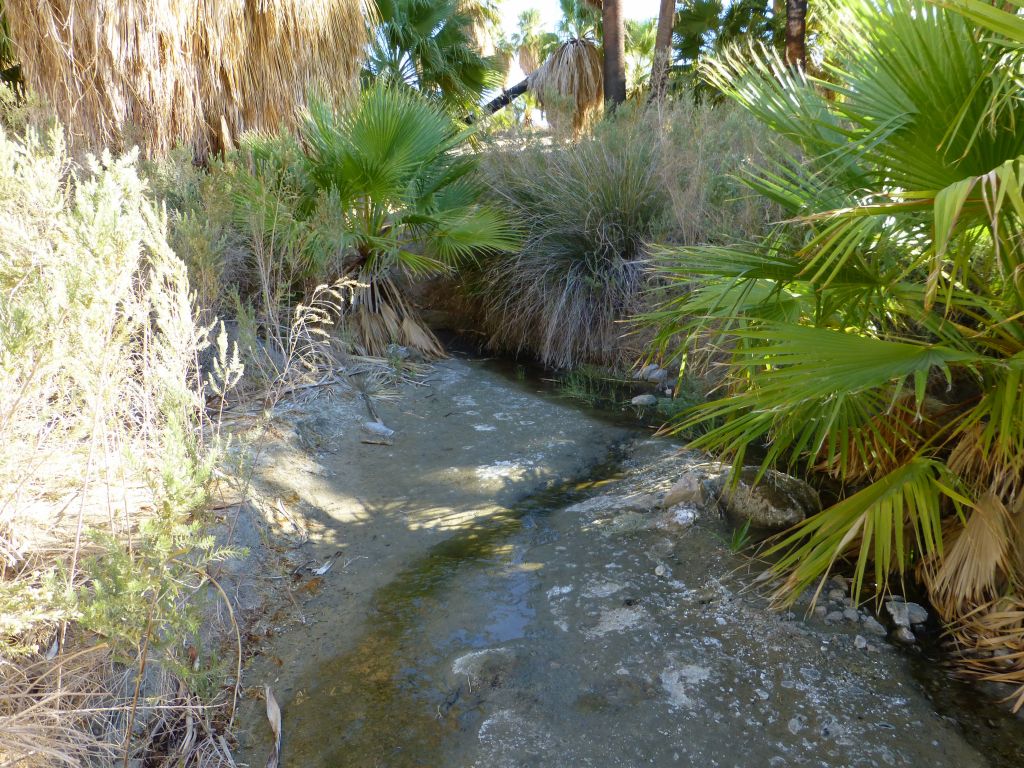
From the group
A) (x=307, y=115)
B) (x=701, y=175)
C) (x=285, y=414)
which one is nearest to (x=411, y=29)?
(x=307, y=115)

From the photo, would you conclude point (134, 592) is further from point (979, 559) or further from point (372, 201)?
point (372, 201)

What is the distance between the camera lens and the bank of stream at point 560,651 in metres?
2.22

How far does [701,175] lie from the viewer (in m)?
5.92

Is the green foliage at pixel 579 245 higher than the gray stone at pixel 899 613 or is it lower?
higher

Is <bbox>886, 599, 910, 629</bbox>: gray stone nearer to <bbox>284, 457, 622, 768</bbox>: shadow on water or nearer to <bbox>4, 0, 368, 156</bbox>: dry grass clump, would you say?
<bbox>284, 457, 622, 768</bbox>: shadow on water

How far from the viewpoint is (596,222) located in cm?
662

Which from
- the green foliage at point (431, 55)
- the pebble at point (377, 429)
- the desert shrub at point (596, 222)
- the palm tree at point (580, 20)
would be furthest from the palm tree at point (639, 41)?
the pebble at point (377, 429)

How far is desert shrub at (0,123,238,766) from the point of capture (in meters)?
1.77

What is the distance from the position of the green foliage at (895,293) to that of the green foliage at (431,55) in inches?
405

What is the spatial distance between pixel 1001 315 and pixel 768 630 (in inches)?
54.7

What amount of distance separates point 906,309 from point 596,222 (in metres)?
4.13

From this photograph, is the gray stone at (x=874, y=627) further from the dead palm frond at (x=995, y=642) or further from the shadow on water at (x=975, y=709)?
the dead palm frond at (x=995, y=642)

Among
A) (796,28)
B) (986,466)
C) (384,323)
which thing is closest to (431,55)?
(796,28)

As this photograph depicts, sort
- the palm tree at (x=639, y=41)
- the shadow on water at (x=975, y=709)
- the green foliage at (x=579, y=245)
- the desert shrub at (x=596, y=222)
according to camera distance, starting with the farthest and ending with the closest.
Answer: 1. the palm tree at (x=639, y=41)
2. the green foliage at (x=579, y=245)
3. the desert shrub at (x=596, y=222)
4. the shadow on water at (x=975, y=709)
